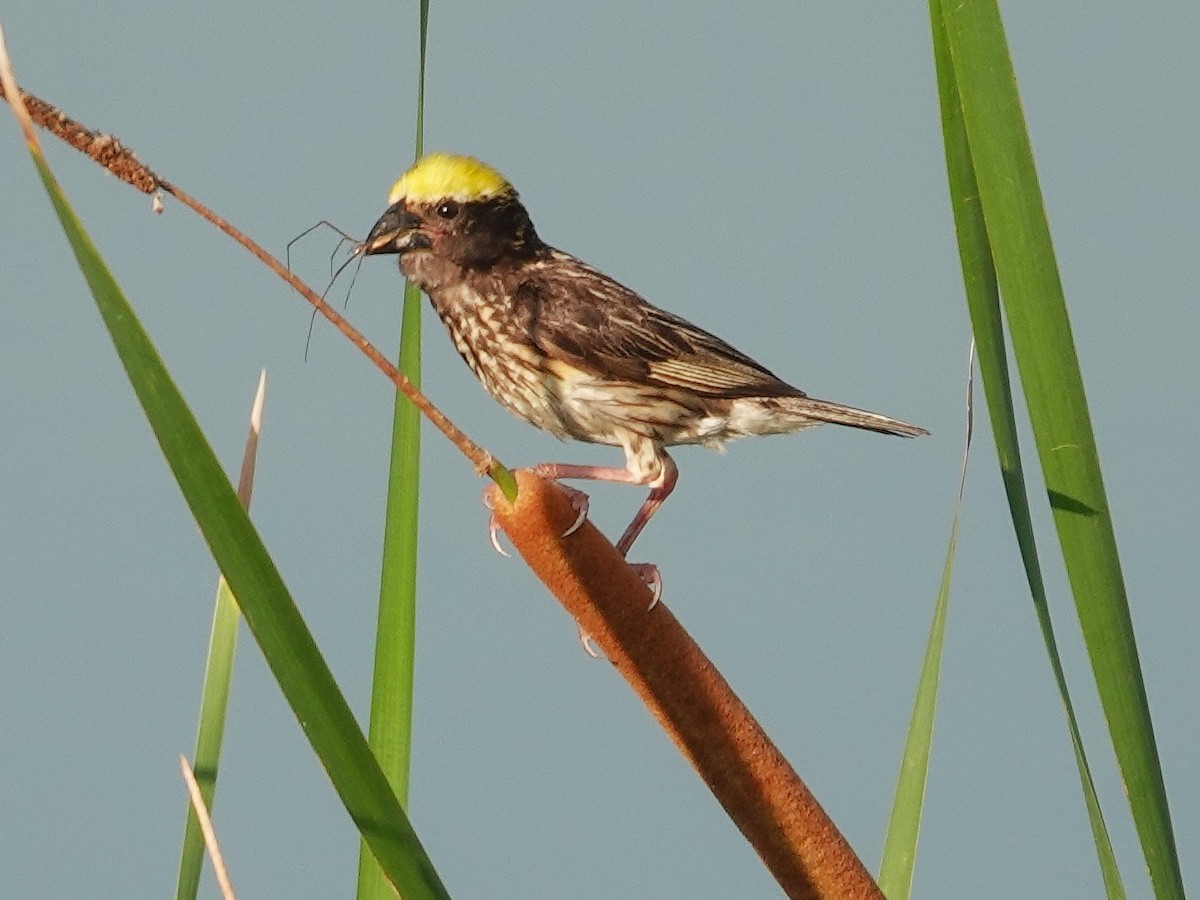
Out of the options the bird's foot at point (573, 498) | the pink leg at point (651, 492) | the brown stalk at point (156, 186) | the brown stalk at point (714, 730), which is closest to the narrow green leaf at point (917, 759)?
the brown stalk at point (714, 730)

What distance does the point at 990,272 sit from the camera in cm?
158

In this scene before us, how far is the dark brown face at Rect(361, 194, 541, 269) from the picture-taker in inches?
111

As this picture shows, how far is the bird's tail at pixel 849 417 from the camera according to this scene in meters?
2.79

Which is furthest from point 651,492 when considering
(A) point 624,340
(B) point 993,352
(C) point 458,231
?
(B) point 993,352

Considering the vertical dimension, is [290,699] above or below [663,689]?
above

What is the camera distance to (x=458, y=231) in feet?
9.57

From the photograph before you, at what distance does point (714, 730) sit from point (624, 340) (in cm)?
138

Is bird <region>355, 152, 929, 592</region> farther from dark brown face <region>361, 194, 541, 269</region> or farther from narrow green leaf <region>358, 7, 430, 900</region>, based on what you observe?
narrow green leaf <region>358, 7, 430, 900</region>

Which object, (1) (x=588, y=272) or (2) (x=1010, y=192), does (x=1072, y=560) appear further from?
(1) (x=588, y=272)

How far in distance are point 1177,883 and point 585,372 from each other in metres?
1.64

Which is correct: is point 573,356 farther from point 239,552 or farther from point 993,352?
point 239,552

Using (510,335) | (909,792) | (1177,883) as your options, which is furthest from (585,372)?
(1177,883)

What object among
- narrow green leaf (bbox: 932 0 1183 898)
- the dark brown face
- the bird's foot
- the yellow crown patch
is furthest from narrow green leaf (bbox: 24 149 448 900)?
the yellow crown patch

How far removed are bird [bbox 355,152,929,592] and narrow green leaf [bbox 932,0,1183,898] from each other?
4.42 feet
